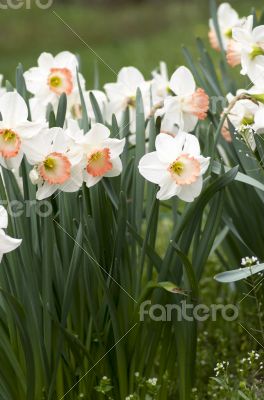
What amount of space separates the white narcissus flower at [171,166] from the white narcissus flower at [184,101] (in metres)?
0.28

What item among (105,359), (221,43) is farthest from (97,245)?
(221,43)

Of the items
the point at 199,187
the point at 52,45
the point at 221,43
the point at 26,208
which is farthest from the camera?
the point at 52,45

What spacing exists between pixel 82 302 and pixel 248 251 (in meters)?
0.67

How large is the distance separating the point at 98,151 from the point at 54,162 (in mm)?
128

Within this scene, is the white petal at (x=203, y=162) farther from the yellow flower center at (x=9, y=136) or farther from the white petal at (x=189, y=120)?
the yellow flower center at (x=9, y=136)

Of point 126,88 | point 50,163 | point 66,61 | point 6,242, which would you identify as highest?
point 66,61

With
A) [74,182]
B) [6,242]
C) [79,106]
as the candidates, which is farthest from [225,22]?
[6,242]

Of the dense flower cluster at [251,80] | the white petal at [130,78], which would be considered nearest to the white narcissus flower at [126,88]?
the white petal at [130,78]

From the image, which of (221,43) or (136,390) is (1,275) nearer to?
(136,390)

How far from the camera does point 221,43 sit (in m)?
3.10

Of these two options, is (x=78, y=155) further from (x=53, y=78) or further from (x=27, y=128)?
(x=53, y=78)

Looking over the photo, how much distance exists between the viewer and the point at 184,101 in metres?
2.33

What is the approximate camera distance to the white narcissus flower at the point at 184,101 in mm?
2303

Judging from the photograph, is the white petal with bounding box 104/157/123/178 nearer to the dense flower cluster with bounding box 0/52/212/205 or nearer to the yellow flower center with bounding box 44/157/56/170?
the dense flower cluster with bounding box 0/52/212/205
